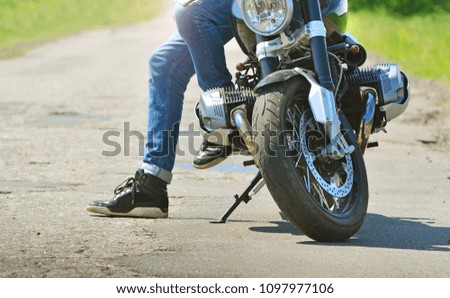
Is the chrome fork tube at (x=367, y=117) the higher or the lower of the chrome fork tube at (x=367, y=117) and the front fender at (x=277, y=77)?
the lower

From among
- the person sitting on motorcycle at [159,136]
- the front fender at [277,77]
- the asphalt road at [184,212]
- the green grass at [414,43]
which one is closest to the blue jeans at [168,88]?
the person sitting on motorcycle at [159,136]

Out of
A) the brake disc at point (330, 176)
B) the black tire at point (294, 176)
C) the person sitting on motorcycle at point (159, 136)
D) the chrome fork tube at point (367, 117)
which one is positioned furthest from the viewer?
the person sitting on motorcycle at point (159, 136)

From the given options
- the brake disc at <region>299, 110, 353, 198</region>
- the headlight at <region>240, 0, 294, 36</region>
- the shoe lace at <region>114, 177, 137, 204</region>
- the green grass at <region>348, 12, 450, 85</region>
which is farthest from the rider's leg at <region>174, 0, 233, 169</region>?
the green grass at <region>348, 12, 450, 85</region>

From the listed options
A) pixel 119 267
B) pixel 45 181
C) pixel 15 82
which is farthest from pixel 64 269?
pixel 15 82

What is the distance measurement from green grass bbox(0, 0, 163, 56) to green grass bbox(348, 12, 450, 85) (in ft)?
27.4

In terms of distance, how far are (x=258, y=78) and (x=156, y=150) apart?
2.89 ft

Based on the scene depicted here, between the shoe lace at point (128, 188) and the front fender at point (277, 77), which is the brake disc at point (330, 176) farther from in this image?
the shoe lace at point (128, 188)

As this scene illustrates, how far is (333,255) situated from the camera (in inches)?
209

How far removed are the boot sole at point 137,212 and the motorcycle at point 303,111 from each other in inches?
30.1

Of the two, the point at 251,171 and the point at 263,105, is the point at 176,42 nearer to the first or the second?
the point at 263,105

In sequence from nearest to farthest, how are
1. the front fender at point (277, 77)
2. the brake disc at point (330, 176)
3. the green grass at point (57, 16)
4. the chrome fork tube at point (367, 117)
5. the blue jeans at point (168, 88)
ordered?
the front fender at point (277, 77), the brake disc at point (330, 176), the chrome fork tube at point (367, 117), the blue jeans at point (168, 88), the green grass at point (57, 16)

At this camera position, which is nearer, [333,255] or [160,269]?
[160,269]

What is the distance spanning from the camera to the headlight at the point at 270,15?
5.75 meters

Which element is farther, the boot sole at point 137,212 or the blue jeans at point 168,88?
the boot sole at point 137,212
